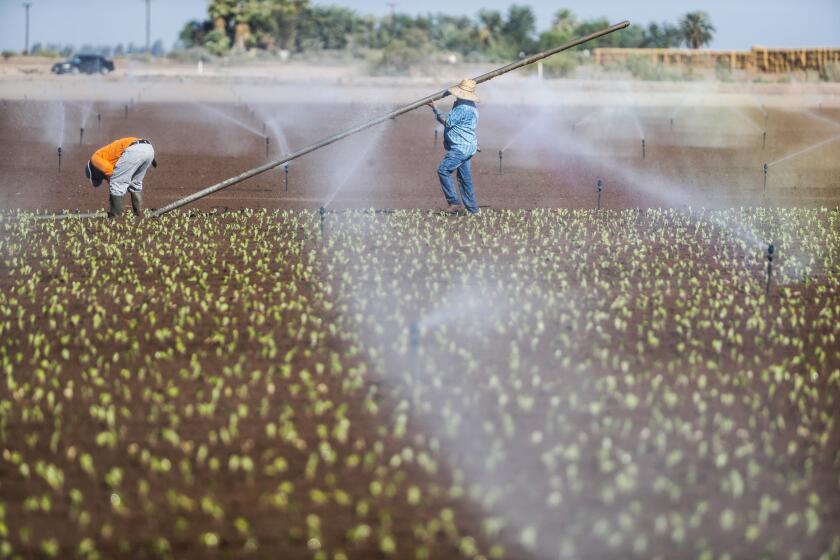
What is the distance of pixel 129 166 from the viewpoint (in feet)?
45.5

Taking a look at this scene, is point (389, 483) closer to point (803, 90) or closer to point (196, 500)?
point (196, 500)

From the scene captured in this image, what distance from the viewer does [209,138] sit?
27.2 m

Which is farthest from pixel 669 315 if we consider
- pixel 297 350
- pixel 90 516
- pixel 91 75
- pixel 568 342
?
pixel 91 75

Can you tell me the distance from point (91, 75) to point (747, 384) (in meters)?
41.1

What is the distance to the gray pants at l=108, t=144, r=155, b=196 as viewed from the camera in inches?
545

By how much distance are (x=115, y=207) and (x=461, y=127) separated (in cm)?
398

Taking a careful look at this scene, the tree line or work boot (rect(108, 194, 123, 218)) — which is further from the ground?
the tree line

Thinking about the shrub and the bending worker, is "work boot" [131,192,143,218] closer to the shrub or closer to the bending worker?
the bending worker

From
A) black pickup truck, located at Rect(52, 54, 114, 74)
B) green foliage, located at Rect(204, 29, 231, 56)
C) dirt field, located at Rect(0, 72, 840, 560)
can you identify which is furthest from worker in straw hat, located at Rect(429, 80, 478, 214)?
green foliage, located at Rect(204, 29, 231, 56)

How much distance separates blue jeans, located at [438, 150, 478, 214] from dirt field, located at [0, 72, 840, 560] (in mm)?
347

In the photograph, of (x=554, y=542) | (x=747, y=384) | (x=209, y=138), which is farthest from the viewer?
(x=209, y=138)

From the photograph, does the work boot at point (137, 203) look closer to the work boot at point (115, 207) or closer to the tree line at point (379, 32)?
the work boot at point (115, 207)

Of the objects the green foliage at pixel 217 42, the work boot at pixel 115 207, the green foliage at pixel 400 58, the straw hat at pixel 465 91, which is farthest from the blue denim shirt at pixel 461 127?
the green foliage at pixel 217 42

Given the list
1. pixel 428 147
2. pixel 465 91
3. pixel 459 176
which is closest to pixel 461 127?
pixel 465 91
